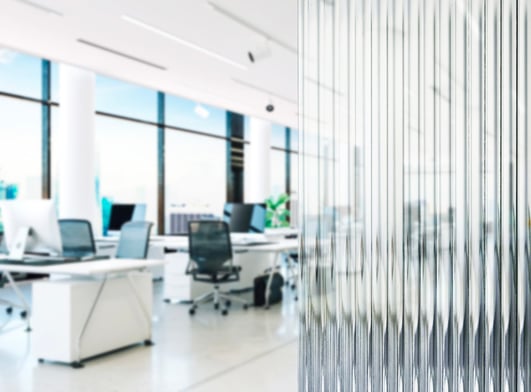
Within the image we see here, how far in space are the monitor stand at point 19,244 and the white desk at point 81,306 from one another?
0.44ft

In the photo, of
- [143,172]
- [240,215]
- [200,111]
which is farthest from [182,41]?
[200,111]

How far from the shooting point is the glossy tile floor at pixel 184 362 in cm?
362

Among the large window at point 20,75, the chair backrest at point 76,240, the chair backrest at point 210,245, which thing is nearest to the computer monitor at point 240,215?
the chair backrest at point 210,245

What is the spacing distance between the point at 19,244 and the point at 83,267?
0.65 metres

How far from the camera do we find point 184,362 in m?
4.12

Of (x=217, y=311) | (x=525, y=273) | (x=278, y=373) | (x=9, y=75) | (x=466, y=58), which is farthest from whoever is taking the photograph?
(x=9, y=75)

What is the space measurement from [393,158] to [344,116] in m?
0.30

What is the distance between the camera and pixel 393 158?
2400mm

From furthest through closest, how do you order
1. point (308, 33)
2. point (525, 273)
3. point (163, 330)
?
point (163, 330) → point (308, 33) → point (525, 273)

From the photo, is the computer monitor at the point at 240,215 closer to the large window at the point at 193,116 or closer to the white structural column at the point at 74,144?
the white structural column at the point at 74,144

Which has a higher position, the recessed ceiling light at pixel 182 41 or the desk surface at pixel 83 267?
the recessed ceiling light at pixel 182 41

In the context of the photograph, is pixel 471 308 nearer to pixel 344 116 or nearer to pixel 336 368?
pixel 336 368

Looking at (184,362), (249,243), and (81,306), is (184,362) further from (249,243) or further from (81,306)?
(249,243)

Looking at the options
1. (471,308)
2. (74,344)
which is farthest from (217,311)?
(471,308)
